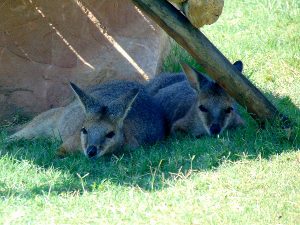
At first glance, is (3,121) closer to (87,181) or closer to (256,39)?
(87,181)

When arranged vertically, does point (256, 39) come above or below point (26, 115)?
below

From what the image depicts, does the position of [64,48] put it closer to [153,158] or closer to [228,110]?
[228,110]

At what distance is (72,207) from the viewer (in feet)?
21.1

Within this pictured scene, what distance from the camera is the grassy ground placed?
622 cm

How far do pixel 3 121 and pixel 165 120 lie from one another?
6.74 ft

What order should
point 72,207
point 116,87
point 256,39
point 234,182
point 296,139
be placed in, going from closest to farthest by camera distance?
point 72,207
point 234,182
point 296,139
point 116,87
point 256,39

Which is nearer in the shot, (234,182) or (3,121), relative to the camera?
(234,182)

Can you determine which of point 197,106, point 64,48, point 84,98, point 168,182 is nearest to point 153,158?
point 168,182

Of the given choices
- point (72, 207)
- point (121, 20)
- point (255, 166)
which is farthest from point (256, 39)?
point (72, 207)

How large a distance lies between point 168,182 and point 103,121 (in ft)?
5.91

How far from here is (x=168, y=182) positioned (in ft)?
23.3

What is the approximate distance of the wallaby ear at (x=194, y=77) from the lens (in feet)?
31.1

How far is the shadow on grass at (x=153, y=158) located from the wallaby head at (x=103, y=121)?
0.17m

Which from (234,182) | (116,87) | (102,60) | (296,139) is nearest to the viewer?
(234,182)
